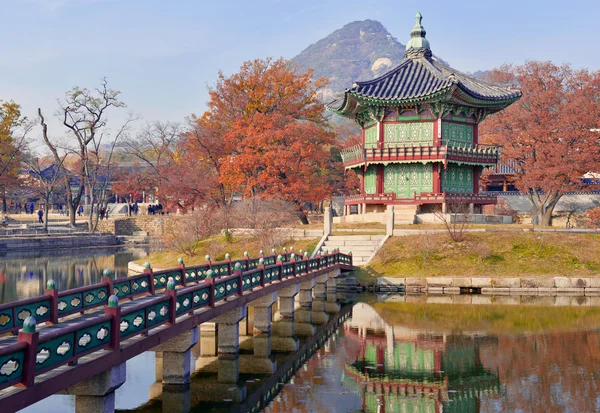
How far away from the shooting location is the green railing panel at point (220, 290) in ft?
57.7

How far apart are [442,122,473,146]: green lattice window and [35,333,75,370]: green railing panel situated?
128 feet

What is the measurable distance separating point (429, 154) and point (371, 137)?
19.2 feet

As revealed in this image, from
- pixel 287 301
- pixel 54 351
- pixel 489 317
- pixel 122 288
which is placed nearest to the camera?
pixel 54 351

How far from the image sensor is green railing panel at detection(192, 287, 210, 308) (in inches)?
634

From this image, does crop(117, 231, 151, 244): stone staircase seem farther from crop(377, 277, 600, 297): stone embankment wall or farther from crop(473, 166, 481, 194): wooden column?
crop(377, 277, 600, 297): stone embankment wall

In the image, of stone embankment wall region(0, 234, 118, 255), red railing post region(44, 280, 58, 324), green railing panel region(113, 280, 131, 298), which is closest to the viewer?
red railing post region(44, 280, 58, 324)

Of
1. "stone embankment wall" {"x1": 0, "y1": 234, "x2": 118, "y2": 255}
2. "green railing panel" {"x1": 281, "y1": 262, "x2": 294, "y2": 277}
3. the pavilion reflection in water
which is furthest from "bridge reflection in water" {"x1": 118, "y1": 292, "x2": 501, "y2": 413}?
"stone embankment wall" {"x1": 0, "y1": 234, "x2": 118, "y2": 255}

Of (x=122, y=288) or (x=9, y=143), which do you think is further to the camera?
(x=9, y=143)

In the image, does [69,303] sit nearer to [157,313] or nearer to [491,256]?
[157,313]

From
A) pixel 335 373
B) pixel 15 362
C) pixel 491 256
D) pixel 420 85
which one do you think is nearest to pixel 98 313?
pixel 15 362

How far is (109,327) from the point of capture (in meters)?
11.6

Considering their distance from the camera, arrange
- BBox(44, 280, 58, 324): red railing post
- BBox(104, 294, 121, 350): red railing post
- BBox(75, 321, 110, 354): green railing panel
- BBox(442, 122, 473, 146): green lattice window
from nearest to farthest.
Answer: BBox(75, 321, 110, 354): green railing panel < BBox(104, 294, 121, 350): red railing post < BBox(44, 280, 58, 324): red railing post < BBox(442, 122, 473, 146): green lattice window

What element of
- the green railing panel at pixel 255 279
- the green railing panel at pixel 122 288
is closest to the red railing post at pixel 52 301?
the green railing panel at pixel 122 288

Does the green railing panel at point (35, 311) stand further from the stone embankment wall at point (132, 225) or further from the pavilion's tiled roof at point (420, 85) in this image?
the stone embankment wall at point (132, 225)
